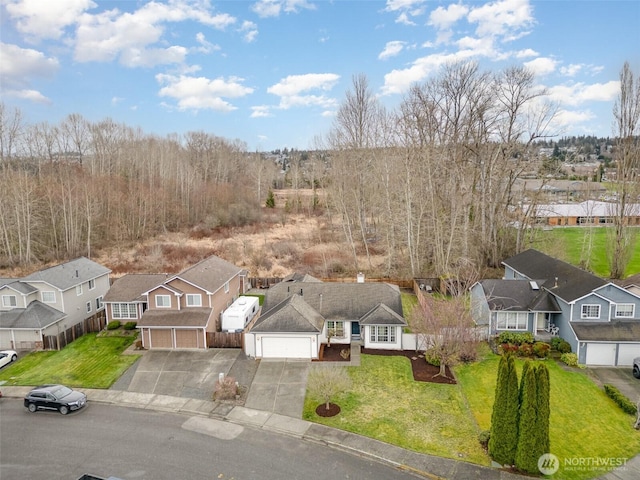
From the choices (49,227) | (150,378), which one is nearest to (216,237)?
(49,227)

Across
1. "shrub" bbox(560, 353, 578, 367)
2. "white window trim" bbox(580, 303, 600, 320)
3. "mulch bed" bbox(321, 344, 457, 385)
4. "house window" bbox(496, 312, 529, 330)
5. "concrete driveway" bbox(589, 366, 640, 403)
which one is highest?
"white window trim" bbox(580, 303, 600, 320)

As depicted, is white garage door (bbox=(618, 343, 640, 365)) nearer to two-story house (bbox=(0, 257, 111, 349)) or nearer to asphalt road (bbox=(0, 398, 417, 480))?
asphalt road (bbox=(0, 398, 417, 480))

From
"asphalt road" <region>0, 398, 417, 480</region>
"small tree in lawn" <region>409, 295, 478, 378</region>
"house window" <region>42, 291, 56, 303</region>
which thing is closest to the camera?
"asphalt road" <region>0, 398, 417, 480</region>

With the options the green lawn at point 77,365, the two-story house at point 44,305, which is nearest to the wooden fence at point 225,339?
the green lawn at point 77,365

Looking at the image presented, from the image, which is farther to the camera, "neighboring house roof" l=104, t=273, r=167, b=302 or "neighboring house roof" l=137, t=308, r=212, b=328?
"neighboring house roof" l=104, t=273, r=167, b=302

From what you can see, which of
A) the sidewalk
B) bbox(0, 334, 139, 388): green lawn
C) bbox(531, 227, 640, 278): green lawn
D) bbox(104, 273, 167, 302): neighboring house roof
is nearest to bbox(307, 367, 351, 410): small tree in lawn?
Result: the sidewalk

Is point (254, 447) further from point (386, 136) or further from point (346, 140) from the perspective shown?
point (346, 140)
